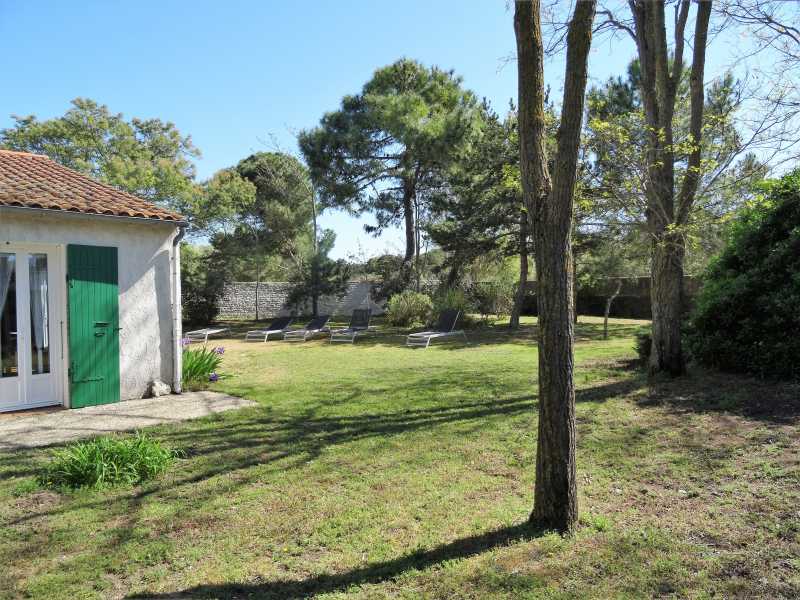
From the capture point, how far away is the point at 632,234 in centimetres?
1045

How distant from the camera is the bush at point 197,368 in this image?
8.36 m

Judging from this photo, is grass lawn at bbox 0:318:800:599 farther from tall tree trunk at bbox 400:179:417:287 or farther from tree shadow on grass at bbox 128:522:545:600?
tall tree trunk at bbox 400:179:417:287

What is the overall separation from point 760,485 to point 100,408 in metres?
7.35

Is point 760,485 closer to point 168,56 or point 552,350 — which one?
point 552,350

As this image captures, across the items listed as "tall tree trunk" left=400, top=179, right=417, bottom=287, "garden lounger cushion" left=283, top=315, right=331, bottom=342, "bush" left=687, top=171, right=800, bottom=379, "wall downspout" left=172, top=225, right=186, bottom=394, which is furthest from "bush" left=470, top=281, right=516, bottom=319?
"wall downspout" left=172, top=225, right=186, bottom=394

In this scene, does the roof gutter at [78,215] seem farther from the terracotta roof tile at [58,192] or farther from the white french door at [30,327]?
Answer: the white french door at [30,327]

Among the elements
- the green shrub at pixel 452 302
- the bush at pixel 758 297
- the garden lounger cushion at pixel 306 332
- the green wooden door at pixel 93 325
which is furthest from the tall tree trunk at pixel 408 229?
the green wooden door at pixel 93 325

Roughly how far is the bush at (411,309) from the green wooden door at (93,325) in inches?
513

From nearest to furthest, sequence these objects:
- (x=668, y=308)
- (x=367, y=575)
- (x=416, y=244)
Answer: (x=367, y=575)
(x=668, y=308)
(x=416, y=244)

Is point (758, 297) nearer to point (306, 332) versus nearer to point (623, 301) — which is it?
point (306, 332)

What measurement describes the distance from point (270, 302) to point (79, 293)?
65.1 ft

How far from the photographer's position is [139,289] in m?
7.41

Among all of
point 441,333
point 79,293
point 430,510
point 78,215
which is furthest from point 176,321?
point 441,333

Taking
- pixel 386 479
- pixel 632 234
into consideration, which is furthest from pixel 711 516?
pixel 632 234
